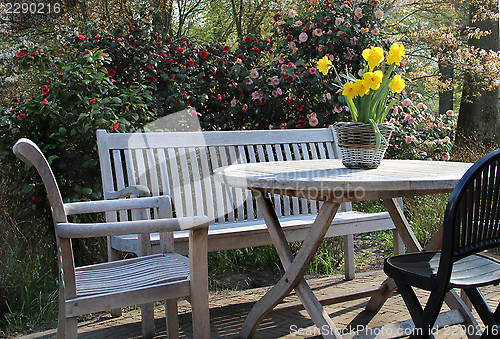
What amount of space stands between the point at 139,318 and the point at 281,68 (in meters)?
3.16

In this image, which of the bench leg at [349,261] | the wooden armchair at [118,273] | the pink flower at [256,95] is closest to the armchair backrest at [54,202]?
the wooden armchair at [118,273]

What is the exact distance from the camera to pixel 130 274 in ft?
7.12

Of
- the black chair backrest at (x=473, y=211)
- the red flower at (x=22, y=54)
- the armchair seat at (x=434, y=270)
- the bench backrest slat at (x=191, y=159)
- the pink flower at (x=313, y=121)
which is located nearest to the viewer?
the black chair backrest at (x=473, y=211)

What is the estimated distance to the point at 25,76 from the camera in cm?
750

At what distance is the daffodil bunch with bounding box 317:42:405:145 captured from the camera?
7.78 feet

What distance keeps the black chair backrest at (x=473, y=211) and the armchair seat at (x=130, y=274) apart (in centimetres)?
103

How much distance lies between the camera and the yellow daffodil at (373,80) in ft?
7.75

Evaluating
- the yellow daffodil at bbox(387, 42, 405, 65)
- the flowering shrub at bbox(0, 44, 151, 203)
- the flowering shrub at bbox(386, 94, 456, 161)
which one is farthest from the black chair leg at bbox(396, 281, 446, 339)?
the flowering shrub at bbox(386, 94, 456, 161)

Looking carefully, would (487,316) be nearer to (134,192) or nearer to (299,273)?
(299,273)

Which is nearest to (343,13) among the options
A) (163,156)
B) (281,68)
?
(281,68)

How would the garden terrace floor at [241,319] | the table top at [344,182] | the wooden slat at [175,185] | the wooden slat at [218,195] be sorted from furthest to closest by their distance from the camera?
1. the wooden slat at [218,195]
2. the wooden slat at [175,185]
3. the garden terrace floor at [241,319]
4. the table top at [344,182]

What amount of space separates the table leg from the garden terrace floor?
0.30 metres

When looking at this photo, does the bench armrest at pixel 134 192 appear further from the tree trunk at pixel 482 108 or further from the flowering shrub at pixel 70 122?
the tree trunk at pixel 482 108

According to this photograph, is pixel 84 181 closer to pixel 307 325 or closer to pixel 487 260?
pixel 307 325
